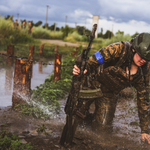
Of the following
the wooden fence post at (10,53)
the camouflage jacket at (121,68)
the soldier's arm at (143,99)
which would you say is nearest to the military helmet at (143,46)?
the camouflage jacket at (121,68)

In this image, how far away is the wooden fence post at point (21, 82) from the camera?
5.18 meters

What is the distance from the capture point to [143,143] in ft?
14.3

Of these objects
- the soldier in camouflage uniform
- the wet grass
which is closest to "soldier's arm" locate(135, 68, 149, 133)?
the soldier in camouflage uniform

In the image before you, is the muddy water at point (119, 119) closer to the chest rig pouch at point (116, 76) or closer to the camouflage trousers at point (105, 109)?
the camouflage trousers at point (105, 109)

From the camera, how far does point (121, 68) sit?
3.96 metres

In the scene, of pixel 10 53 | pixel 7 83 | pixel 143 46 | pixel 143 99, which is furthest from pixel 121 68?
pixel 10 53

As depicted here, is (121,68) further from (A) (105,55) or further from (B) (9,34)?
(B) (9,34)

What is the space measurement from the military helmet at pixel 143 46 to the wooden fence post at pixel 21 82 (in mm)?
2592

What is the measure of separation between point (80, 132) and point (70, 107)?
1217mm

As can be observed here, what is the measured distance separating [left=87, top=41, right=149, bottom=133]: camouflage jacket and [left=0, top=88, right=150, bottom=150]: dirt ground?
545 mm

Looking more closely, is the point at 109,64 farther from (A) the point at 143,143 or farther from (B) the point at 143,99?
(A) the point at 143,143

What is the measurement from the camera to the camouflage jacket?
12.3 feet

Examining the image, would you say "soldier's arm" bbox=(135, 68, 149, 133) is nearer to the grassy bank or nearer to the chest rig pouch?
the chest rig pouch

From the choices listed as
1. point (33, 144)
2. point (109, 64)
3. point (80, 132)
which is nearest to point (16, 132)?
point (33, 144)
